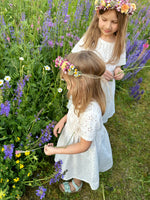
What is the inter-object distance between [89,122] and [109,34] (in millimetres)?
1011

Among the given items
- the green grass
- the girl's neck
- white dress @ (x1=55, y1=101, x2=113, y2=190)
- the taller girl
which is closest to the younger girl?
white dress @ (x1=55, y1=101, x2=113, y2=190)

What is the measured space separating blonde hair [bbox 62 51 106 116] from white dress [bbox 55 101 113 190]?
0.07 meters

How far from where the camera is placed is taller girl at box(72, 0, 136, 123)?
1606 millimetres

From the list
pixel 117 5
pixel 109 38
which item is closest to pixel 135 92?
pixel 109 38

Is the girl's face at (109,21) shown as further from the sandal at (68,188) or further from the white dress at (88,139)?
the sandal at (68,188)

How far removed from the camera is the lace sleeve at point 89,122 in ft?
4.20

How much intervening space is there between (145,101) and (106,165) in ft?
5.68

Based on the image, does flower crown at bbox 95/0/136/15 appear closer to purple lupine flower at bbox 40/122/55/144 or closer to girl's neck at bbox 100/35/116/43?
girl's neck at bbox 100/35/116/43

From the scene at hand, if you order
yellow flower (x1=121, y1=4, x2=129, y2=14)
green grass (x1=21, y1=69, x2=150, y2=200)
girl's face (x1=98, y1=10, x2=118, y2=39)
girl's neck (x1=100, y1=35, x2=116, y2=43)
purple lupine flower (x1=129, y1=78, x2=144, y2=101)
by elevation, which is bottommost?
green grass (x1=21, y1=69, x2=150, y2=200)

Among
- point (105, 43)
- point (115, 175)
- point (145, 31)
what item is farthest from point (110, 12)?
point (145, 31)

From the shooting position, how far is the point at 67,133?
166cm

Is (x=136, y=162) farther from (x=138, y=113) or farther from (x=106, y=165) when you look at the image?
(x=138, y=113)

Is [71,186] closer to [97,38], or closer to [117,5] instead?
[97,38]

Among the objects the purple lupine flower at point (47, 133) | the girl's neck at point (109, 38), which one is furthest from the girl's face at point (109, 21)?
the purple lupine flower at point (47, 133)
